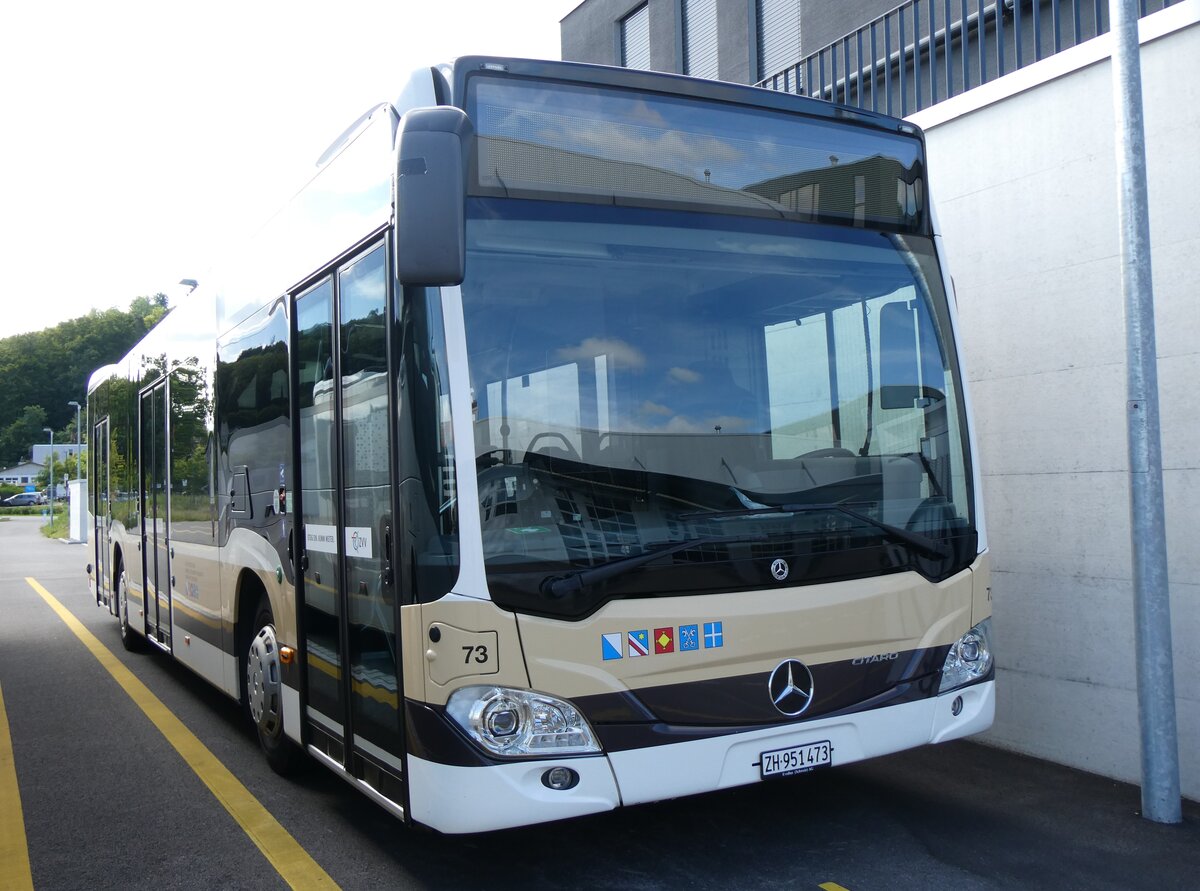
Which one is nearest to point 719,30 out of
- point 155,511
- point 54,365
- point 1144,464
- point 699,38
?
point 699,38

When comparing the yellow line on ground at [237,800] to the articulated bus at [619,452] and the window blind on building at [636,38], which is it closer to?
the articulated bus at [619,452]

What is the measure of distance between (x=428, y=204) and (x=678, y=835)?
9.77 feet

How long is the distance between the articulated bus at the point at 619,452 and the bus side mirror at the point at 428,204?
10mm

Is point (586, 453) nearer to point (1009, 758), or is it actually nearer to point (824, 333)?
point (824, 333)

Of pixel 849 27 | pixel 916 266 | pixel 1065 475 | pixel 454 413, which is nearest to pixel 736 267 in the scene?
pixel 916 266

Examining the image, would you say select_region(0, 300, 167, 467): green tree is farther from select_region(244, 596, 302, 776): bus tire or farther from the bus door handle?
the bus door handle

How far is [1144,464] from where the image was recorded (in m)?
5.08

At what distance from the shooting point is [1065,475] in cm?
603

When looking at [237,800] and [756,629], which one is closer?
[756,629]

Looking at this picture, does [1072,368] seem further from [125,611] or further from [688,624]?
[125,611]

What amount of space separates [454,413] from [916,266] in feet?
7.68

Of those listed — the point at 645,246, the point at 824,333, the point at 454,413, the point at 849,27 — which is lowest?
the point at 454,413

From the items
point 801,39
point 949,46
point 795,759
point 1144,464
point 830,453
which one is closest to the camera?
point 795,759

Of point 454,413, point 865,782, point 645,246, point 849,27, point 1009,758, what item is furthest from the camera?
point 849,27
